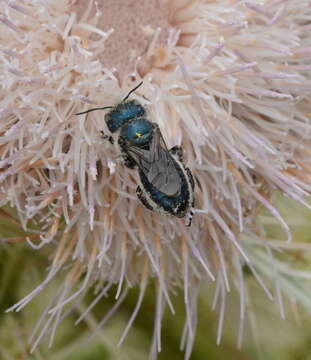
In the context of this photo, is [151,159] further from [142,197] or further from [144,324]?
[144,324]

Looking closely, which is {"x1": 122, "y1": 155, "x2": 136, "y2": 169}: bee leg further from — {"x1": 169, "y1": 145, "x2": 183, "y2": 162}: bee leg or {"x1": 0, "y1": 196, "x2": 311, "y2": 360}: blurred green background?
{"x1": 0, "y1": 196, "x2": 311, "y2": 360}: blurred green background

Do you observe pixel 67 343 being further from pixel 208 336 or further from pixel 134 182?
pixel 134 182

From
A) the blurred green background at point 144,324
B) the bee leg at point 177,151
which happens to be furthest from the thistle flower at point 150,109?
the blurred green background at point 144,324

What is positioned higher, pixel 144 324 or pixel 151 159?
pixel 151 159

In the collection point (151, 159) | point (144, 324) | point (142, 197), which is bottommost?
point (144, 324)

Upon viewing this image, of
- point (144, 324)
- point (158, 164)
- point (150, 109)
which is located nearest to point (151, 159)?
point (158, 164)

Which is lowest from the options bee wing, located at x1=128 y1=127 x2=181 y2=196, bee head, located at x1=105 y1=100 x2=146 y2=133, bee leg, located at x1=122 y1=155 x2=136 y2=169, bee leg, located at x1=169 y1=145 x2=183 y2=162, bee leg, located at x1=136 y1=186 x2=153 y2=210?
bee leg, located at x1=136 y1=186 x2=153 y2=210

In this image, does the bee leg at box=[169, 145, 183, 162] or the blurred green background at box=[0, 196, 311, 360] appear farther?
the blurred green background at box=[0, 196, 311, 360]

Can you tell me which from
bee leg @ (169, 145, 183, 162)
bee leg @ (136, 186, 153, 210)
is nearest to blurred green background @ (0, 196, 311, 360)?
bee leg @ (136, 186, 153, 210)
